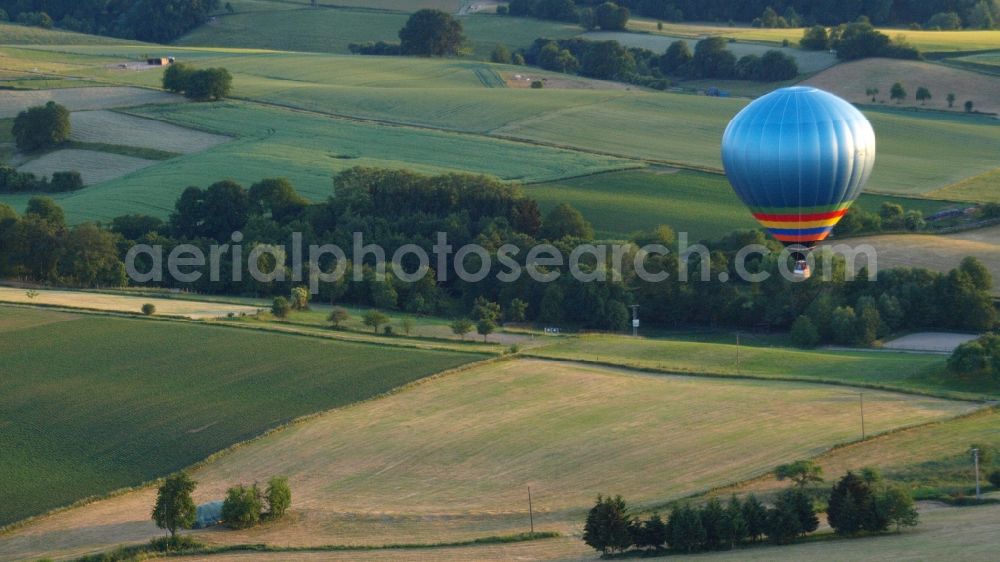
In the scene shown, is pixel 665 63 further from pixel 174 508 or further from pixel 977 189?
pixel 174 508

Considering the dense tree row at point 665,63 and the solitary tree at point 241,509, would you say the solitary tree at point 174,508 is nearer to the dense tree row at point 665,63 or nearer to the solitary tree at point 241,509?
the solitary tree at point 241,509

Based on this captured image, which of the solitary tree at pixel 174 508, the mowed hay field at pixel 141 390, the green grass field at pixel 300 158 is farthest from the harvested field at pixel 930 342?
the solitary tree at pixel 174 508

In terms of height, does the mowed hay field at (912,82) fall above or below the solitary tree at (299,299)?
above

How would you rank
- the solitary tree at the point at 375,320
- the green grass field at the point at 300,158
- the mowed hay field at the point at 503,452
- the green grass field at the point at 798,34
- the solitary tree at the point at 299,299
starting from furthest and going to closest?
the green grass field at the point at 798,34 < the green grass field at the point at 300,158 < the solitary tree at the point at 299,299 < the solitary tree at the point at 375,320 < the mowed hay field at the point at 503,452

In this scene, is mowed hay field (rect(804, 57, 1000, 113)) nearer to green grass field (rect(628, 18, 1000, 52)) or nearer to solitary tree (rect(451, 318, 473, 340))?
green grass field (rect(628, 18, 1000, 52))

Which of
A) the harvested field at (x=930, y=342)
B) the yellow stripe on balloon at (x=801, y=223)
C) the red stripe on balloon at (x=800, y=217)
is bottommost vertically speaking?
the harvested field at (x=930, y=342)

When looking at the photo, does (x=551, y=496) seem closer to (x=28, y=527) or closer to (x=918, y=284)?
(x=28, y=527)

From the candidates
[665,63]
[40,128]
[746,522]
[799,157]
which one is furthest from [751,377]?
[665,63]

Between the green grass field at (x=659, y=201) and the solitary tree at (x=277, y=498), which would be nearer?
the solitary tree at (x=277, y=498)

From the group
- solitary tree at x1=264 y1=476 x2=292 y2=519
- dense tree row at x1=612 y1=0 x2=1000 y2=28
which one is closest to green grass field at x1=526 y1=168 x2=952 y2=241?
solitary tree at x1=264 y1=476 x2=292 y2=519
